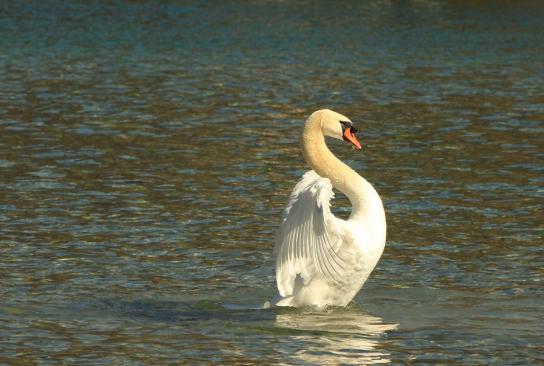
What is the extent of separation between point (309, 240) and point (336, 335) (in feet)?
2.74

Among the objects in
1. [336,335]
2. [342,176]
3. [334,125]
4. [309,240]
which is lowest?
[336,335]

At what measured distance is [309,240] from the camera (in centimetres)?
1129

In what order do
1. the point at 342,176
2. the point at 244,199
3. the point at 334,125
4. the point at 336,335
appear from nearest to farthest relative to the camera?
the point at 336,335 < the point at 342,176 < the point at 334,125 < the point at 244,199

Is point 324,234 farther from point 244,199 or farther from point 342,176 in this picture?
point 244,199

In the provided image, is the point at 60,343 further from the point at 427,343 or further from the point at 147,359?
the point at 427,343

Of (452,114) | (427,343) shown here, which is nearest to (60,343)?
(427,343)

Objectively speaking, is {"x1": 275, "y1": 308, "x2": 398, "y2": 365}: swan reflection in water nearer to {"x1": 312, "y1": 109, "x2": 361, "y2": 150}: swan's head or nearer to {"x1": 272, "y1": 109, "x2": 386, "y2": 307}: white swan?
{"x1": 272, "y1": 109, "x2": 386, "y2": 307}: white swan

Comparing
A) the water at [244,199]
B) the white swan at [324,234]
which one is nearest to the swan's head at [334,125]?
the white swan at [324,234]

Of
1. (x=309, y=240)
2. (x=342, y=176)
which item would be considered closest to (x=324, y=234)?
(x=309, y=240)

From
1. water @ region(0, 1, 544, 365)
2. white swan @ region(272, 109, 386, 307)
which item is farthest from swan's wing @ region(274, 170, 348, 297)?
water @ region(0, 1, 544, 365)

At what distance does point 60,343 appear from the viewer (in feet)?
35.2

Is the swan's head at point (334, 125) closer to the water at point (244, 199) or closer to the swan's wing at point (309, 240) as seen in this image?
the swan's wing at point (309, 240)

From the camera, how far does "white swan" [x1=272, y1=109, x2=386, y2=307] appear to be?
36.7 ft

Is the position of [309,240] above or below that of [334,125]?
below
